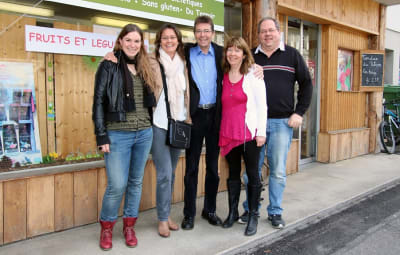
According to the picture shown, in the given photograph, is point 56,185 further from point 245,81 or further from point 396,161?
point 396,161

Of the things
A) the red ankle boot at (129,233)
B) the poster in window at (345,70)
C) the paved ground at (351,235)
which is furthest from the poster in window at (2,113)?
the poster in window at (345,70)

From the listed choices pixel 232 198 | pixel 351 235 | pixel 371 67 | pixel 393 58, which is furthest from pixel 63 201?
pixel 393 58

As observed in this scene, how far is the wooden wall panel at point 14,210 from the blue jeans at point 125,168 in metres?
0.75

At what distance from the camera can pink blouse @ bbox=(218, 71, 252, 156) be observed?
10.4 ft

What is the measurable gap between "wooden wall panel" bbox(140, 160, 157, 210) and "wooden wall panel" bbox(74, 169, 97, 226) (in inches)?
21.9

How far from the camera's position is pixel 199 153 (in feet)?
11.0

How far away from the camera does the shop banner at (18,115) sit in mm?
3258

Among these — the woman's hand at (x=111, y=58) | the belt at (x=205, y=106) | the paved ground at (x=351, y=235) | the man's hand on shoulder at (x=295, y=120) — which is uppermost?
the woman's hand at (x=111, y=58)

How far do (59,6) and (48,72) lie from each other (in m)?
0.64

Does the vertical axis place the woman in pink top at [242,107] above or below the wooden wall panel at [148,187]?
above

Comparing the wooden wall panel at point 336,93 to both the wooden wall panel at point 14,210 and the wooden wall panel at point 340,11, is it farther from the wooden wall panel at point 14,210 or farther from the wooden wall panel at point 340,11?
the wooden wall panel at point 14,210

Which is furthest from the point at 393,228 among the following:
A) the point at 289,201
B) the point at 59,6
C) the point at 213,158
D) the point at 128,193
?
the point at 59,6

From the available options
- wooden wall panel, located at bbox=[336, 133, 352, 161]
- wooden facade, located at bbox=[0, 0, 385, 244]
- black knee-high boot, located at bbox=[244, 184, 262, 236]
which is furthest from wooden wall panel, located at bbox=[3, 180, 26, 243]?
wooden wall panel, located at bbox=[336, 133, 352, 161]

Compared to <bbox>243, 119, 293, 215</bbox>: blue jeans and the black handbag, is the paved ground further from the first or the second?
the black handbag
